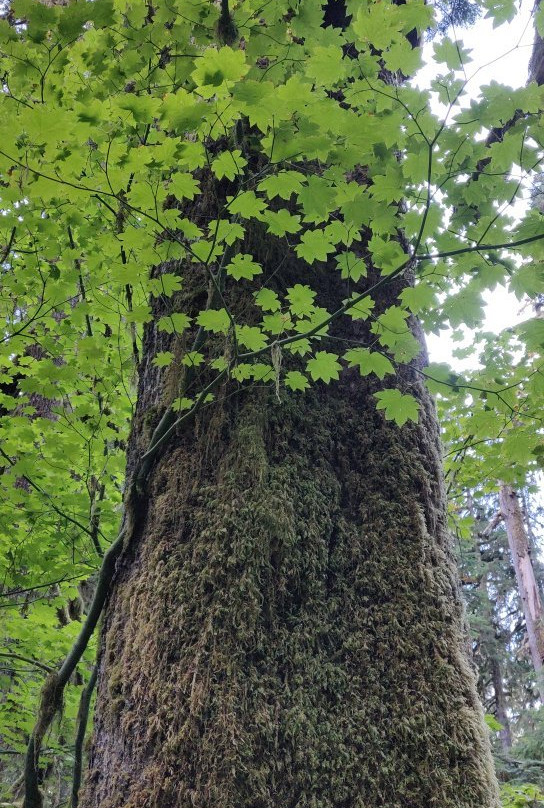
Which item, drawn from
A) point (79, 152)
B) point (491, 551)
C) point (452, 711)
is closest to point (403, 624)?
point (452, 711)

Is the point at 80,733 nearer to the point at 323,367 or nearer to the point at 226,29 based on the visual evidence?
the point at 323,367

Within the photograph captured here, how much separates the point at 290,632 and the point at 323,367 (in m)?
0.81

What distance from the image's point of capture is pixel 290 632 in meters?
1.36

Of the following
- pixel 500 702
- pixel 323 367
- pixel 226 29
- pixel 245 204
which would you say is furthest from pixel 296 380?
pixel 500 702

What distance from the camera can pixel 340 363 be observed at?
186 centimetres

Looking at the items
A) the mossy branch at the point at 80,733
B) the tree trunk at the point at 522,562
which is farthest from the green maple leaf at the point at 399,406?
the tree trunk at the point at 522,562

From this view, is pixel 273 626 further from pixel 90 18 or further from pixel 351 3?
pixel 351 3

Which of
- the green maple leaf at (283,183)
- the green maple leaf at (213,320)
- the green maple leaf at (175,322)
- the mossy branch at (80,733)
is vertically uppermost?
the green maple leaf at (283,183)

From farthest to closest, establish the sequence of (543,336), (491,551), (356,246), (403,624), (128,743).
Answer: (491,551), (356,246), (543,336), (403,624), (128,743)

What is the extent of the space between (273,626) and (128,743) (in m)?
0.47

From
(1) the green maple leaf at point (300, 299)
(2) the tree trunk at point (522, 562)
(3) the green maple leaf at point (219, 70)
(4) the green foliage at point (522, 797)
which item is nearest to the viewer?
(3) the green maple leaf at point (219, 70)

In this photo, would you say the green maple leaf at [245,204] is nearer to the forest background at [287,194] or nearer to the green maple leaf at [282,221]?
the forest background at [287,194]

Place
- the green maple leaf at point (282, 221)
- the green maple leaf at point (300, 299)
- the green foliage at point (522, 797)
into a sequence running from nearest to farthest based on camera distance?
the green maple leaf at point (282, 221)
the green maple leaf at point (300, 299)
the green foliage at point (522, 797)

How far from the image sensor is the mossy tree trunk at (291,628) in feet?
3.95
